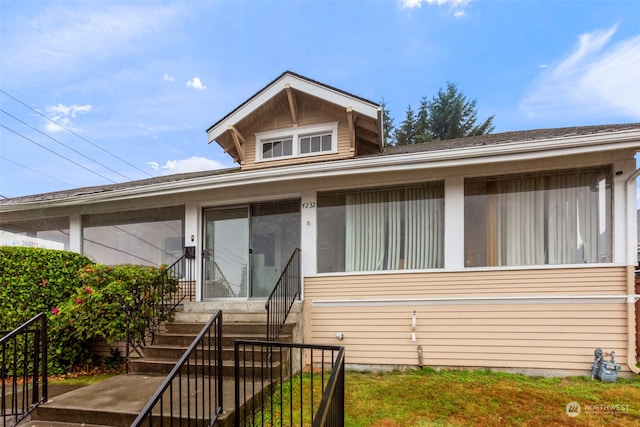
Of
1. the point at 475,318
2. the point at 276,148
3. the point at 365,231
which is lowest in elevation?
the point at 475,318

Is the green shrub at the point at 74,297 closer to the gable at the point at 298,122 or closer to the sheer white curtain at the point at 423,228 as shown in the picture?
the gable at the point at 298,122

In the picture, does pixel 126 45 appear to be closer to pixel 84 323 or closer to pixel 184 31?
pixel 184 31

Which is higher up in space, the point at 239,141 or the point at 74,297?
the point at 239,141

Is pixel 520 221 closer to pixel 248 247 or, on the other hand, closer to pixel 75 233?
pixel 248 247

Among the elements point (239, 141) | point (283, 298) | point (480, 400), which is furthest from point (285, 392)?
point (239, 141)

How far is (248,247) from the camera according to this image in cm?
641

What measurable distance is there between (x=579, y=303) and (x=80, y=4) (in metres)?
13.5

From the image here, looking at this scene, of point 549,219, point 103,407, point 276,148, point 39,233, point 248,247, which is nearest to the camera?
point 103,407

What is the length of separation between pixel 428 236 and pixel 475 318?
4.42ft

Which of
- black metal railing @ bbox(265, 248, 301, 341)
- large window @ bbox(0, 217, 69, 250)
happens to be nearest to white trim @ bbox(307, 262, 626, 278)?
black metal railing @ bbox(265, 248, 301, 341)

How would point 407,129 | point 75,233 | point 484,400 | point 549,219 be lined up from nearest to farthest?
point 484,400
point 549,219
point 75,233
point 407,129
